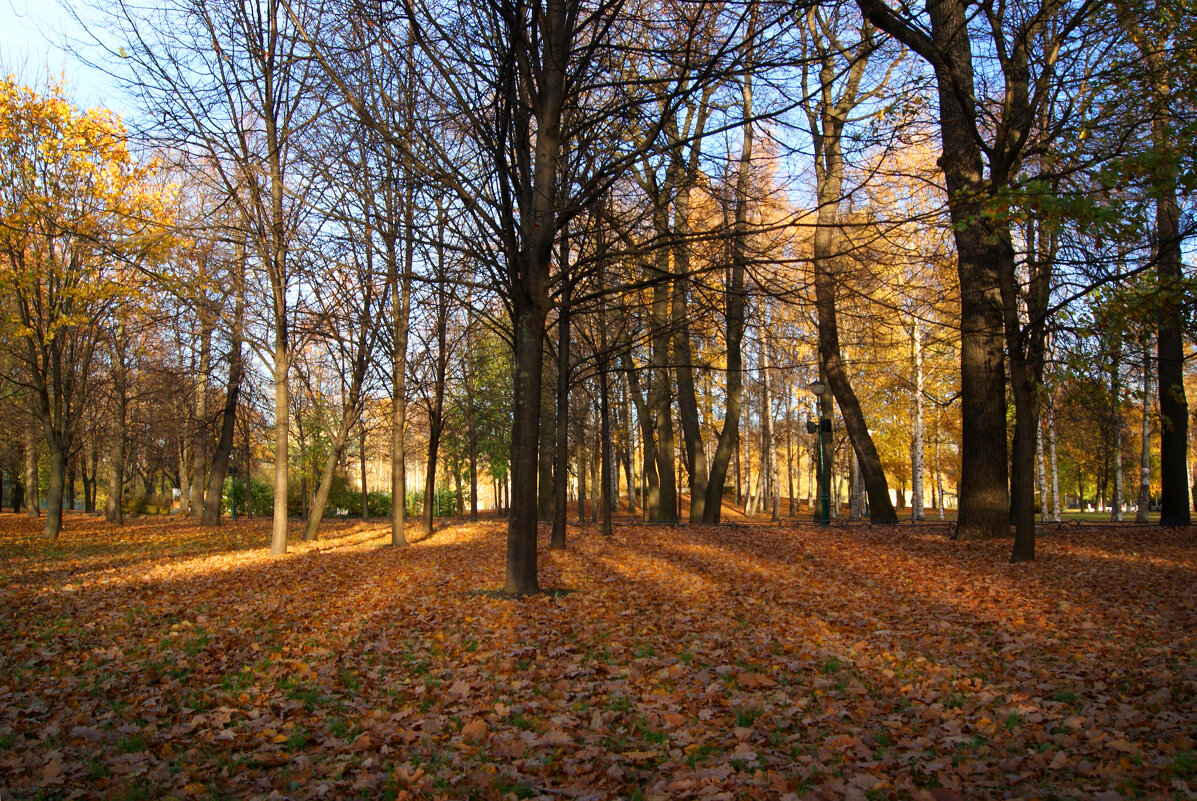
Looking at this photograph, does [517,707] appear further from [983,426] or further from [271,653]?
[983,426]

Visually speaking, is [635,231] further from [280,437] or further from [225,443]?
[225,443]

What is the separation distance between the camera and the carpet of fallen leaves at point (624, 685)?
12.6 feet

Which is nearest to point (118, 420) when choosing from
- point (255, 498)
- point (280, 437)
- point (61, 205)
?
point (61, 205)

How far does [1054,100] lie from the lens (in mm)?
10250

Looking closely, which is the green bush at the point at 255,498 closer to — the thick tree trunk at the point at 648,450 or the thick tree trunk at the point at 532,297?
the thick tree trunk at the point at 648,450

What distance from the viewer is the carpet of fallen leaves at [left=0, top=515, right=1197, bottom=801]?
3832 mm

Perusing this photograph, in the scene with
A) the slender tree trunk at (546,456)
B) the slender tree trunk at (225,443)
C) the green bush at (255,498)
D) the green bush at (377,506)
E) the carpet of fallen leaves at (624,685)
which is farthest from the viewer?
Answer: the green bush at (377,506)

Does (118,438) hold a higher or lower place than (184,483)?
higher

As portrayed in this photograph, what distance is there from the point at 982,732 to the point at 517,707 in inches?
112

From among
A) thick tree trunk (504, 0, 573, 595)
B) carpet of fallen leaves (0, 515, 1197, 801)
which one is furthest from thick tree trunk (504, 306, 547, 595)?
carpet of fallen leaves (0, 515, 1197, 801)

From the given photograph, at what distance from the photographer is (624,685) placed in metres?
5.53

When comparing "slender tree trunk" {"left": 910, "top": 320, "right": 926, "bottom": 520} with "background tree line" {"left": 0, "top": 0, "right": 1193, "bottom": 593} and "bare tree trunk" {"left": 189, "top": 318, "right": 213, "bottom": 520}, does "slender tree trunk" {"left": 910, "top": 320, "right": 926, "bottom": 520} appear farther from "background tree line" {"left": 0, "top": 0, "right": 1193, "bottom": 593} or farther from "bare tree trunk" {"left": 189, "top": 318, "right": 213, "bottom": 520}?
"bare tree trunk" {"left": 189, "top": 318, "right": 213, "bottom": 520}

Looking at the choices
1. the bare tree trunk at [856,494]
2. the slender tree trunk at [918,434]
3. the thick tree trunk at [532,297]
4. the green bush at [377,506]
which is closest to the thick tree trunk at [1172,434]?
the slender tree trunk at [918,434]

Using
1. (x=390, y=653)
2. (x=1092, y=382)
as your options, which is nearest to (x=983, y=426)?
(x=1092, y=382)
